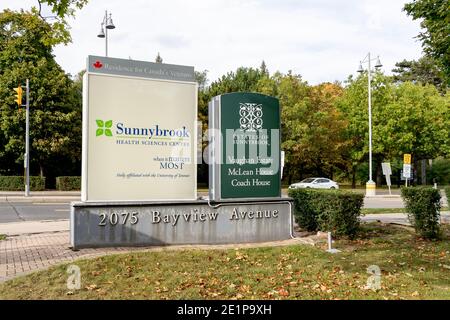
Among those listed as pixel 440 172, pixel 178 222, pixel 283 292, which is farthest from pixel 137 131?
pixel 440 172

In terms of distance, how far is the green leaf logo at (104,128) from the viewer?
955 centimetres

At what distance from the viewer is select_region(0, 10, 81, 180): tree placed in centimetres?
3572

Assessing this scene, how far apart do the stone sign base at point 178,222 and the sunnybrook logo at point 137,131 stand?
1470 mm

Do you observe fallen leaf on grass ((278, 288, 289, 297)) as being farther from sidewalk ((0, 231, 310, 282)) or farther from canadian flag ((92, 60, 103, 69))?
canadian flag ((92, 60, 103, 69))

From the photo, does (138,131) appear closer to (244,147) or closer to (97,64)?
(97,64)

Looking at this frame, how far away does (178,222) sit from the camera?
992cm

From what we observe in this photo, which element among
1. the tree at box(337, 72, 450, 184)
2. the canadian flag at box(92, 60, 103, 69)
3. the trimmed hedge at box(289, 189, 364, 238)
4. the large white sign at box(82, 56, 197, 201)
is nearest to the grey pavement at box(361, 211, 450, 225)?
the trimmed hedge at box(289, 189, 364, 238)

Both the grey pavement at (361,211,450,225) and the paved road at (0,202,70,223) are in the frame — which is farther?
the paved road at (0,202,70,223)

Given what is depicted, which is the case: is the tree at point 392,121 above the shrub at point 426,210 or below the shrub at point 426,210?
above

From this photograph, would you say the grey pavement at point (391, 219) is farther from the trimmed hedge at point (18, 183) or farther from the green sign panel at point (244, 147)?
the trimmed hedge at point (18, 183)

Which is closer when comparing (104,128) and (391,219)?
(104,128)

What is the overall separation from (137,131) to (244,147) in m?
2.43

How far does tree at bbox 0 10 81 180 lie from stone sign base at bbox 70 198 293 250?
2826 centimetres

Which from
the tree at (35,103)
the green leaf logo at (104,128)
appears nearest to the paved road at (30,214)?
the green leaf logo at (104,128)
